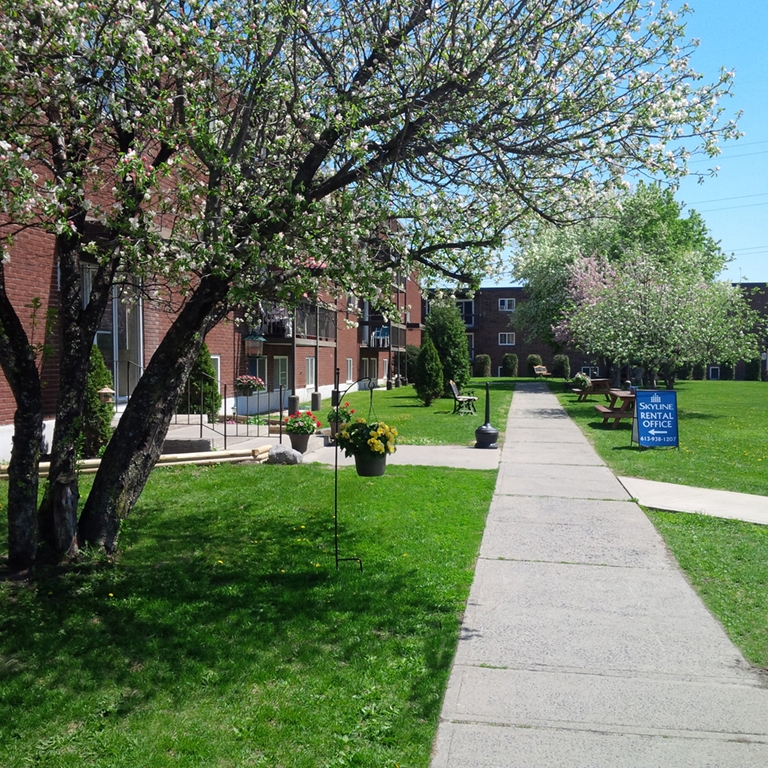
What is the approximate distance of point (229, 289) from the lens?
630cm

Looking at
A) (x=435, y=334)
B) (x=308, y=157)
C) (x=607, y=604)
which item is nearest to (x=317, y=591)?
(x=607, y=604)

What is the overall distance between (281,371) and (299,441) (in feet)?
44.6

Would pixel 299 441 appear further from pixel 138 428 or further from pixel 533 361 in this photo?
pixel 533 361

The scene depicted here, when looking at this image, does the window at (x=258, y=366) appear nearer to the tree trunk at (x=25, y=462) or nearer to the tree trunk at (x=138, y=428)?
the tree trunk at (x=138, y=428)

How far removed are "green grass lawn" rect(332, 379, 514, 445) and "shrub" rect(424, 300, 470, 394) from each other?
1.17 m

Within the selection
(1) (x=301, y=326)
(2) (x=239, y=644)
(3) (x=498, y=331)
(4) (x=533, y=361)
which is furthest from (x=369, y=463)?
(3) (x=498, y=331)

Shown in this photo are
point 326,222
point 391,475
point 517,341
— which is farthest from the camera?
point 517,341

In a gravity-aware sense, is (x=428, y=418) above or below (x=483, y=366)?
below

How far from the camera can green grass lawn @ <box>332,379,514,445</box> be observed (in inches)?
705

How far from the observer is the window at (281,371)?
26609 mm

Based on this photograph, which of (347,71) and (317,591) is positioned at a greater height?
(347,71)

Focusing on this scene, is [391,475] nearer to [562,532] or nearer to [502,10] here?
[562,532]

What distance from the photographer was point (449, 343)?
110ft

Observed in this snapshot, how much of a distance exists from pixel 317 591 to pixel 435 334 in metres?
27.9
